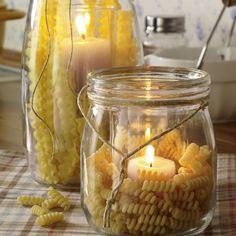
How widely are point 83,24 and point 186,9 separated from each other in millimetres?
862

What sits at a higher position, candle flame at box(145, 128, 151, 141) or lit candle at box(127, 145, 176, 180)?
candle flame at box(145, 128, 151, 141)

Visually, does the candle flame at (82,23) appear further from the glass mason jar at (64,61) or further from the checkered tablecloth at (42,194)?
the checkered tablecloth at (42,194)

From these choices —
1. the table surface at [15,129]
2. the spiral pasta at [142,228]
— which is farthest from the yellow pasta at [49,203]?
the table surface at [15,129]

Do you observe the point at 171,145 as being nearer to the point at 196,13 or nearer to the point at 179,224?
the point at 179,224

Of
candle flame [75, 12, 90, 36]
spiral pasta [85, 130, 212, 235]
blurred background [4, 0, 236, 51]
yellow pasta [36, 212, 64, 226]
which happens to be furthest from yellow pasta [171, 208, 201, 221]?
blurred background [4, 0, 236, 51]

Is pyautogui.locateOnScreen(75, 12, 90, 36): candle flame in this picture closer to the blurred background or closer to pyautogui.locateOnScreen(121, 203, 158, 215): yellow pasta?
pyautogui.locateOnScreen(121, 203, 158, 215): yellow pasta

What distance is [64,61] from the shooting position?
0.63 meters

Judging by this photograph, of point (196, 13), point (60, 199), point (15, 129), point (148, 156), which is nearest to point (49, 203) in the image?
point (60, 199)

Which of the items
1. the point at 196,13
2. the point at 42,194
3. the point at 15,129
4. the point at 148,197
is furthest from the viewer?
the point at 196,13

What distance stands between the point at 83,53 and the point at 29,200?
0.15 meters

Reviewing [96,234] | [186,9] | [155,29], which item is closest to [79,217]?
[96,234]

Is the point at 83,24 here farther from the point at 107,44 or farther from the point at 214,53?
the point at 214,53

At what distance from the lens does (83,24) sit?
2.08 ft

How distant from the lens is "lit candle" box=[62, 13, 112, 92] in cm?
63
